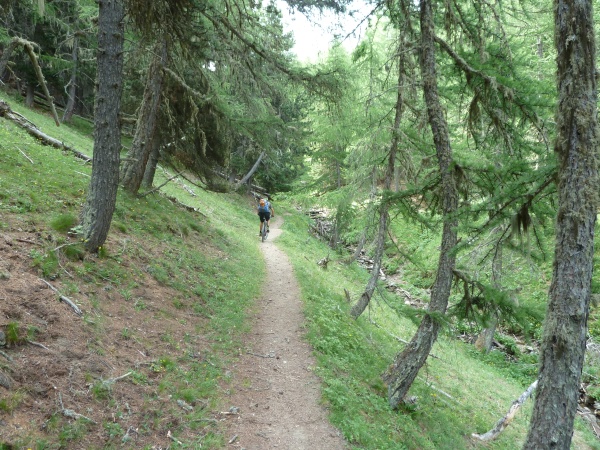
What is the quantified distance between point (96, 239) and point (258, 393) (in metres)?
4.25

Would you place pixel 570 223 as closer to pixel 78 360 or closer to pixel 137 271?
pixel 78 360

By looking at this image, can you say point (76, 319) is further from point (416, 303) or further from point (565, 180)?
point (416, 303)

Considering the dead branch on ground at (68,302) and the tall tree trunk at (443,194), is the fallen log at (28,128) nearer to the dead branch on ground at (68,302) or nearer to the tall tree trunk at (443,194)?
the dead branch on ground at (68,302)

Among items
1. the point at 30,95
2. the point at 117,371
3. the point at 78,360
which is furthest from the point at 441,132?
the point at 30,95

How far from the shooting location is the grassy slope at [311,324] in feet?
21.6

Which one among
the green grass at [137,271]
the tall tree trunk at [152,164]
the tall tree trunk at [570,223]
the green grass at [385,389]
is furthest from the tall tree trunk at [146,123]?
the tall tree trunk at [570,223]

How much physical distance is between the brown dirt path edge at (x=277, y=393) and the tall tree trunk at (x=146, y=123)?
5.62m

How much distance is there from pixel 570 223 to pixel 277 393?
16.2ft

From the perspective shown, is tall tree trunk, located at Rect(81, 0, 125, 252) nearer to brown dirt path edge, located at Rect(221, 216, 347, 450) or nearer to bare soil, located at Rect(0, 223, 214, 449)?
bare soil, located at Rect(0, 223, 214, 449)

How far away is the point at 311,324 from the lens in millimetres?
9117

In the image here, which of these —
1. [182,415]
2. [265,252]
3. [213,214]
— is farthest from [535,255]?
[213,214]

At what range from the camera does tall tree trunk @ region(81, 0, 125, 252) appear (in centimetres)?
691

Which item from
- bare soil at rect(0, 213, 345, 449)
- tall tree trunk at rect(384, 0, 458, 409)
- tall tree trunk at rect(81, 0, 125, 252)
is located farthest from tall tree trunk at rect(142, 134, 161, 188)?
tall tree trunk at rect(384, 0, 458, 409)

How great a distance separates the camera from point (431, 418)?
7578 millimetres
